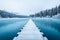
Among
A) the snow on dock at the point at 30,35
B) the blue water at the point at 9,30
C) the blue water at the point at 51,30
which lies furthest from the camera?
the blue water at the point at 51,30

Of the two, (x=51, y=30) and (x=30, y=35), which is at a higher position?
(x=30, y=35)

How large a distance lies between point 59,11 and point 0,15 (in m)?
61.8

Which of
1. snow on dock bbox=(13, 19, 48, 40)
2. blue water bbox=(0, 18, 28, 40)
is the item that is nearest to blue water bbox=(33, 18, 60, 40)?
snow on dock bbox=(13, 19, 48, 40)

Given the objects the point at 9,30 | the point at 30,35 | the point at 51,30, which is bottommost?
the point at 51,30

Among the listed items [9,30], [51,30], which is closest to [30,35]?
[9,30]

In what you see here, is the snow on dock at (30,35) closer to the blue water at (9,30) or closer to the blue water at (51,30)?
the blue water at (9,30)

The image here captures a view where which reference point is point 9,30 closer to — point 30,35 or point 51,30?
point 51,30

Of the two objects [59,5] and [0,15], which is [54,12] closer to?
[59,5]

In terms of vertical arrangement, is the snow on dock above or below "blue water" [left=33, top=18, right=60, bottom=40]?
above

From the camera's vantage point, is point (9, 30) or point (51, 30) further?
point (51, 30)

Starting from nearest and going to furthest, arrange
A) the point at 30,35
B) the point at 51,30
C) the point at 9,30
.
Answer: the point at 30,35 → the point at 9,30 → the point at 51,30

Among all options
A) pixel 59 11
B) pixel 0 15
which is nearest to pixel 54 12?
pixel 59 11

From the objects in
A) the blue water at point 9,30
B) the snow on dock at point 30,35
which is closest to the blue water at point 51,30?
the snow on dock at point 30,35

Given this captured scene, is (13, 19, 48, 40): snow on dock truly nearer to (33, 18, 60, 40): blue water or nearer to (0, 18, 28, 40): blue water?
(0, 18, 28, 40): blue water
